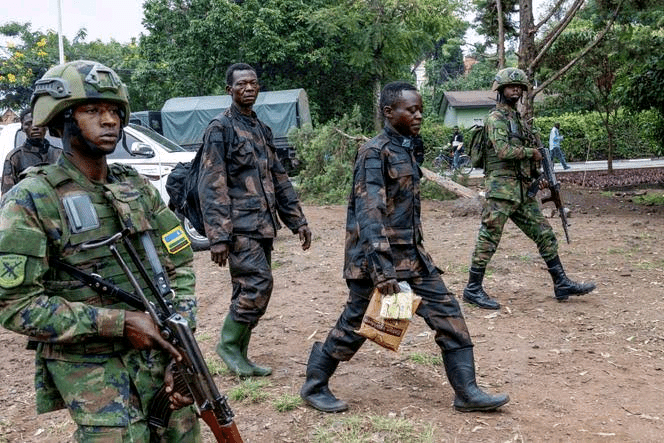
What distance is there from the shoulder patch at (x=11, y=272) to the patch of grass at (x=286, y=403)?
2257 millimetres

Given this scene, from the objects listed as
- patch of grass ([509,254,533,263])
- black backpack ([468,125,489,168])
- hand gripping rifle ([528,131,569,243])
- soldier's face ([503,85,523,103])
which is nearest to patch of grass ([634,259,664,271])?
patch of grass ([509,254,533,263])

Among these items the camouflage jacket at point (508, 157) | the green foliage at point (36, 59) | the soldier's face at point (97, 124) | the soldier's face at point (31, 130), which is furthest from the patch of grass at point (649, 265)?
the green foliage at point (36, 59)

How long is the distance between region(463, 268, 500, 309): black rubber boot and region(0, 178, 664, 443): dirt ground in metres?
0.09

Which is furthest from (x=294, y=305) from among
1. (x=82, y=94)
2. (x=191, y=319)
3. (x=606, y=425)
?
(x=82, y=94)

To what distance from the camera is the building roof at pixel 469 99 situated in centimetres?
3994

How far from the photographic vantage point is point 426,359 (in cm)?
487

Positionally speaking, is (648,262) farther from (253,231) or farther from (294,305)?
(253,231)

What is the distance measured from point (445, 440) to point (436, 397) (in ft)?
2.01

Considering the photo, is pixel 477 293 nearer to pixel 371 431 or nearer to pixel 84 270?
pixel 371 431

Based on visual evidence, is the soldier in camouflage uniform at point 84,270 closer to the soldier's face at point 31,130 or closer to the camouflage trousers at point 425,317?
the camouflage trousers at point 425,317

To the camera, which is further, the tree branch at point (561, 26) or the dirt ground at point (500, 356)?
the tree branch at point (561, 26)

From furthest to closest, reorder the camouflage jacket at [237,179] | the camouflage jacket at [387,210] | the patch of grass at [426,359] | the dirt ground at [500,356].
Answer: the patch of grass at [426,359]
the camouflage jacket at [237,179]
the dirt ground at [500,356]
the camouflage jacket at [387,210]

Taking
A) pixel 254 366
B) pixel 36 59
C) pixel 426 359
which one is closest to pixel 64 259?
pixel 254 366

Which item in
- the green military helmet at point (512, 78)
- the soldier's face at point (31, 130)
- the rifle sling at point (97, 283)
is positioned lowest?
the rifle sling at point (97, 283)
